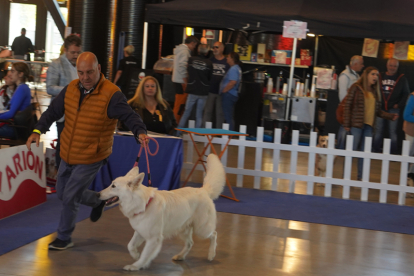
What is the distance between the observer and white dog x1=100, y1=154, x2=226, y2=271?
3480 millimetres

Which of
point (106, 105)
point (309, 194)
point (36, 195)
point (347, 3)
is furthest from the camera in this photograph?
point (347, 3)

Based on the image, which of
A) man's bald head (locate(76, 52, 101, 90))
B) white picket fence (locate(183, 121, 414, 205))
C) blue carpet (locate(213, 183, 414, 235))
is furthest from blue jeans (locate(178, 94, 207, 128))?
man's bald head (locate(76, 52, 101, 90))

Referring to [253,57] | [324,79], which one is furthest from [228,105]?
[253,57]

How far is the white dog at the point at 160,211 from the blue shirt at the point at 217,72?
612 cm

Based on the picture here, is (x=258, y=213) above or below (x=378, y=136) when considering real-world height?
below

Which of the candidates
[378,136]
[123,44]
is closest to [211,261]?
[378,136]

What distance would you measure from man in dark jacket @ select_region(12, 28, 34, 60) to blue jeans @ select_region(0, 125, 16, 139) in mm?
12006

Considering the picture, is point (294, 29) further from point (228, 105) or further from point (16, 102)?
point (16, 102)

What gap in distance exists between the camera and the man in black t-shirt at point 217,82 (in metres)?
10.1

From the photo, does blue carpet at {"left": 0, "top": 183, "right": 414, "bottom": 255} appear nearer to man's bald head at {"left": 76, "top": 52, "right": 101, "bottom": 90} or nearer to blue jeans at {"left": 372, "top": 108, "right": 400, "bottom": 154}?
man's bald head at {"left": 76, "top": 52, "right": 101, "bottom": 90}

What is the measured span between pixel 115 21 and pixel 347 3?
593cm

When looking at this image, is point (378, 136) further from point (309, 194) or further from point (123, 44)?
point (123, 44)

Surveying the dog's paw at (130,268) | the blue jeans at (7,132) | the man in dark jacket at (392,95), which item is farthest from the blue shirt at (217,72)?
the dog's paw at (130,268)

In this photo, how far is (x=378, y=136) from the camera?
10.1 metres
